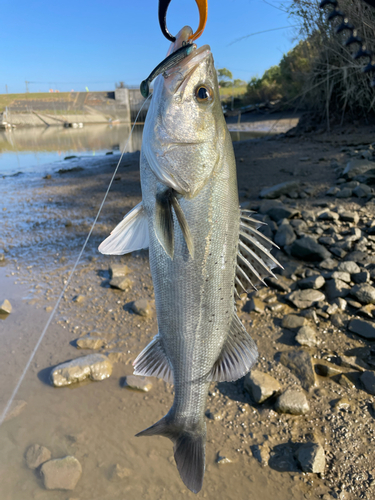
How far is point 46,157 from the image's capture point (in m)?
21.7

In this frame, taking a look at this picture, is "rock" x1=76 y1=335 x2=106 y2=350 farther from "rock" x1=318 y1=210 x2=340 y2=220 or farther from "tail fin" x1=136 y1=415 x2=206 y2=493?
"rock" x1=318 y1=210 x2=340 y2=220

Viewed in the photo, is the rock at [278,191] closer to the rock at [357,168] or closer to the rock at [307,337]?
the rock at [357,168]

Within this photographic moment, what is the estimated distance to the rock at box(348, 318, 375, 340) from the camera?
158 inches

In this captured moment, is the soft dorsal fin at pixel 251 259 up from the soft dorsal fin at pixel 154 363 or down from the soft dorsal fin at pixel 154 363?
up

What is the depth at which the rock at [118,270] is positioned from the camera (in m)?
5.51

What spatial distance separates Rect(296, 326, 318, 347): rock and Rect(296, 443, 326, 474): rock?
135cm

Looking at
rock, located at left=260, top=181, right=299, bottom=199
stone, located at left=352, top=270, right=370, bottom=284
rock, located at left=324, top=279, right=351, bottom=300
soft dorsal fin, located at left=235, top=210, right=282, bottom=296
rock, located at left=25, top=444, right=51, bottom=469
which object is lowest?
rock, located at left=25, top=444, right=51, bottom=469

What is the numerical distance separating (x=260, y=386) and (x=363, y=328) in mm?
1651

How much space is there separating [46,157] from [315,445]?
22734 mm

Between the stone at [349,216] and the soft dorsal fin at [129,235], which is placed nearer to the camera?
the soft dorsal fin at [129,235]

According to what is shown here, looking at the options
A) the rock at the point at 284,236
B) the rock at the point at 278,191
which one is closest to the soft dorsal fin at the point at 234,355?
the rock at the point at 284,236

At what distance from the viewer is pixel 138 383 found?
139 inches

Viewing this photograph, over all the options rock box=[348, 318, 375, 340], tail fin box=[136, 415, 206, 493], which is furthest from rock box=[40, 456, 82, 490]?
rock box=[348, 318, 375, 340]

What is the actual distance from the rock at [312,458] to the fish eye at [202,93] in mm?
2696
